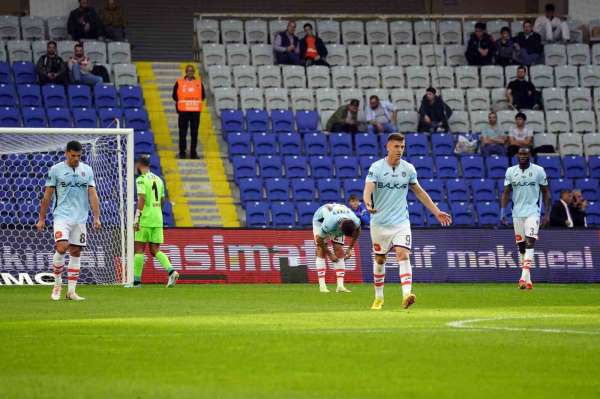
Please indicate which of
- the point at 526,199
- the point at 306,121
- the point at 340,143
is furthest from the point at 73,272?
the point at 306,121

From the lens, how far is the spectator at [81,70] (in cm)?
3362

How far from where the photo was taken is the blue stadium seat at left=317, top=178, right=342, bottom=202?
Answer: 32062 mm

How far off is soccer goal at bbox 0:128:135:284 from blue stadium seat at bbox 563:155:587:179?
12.6m

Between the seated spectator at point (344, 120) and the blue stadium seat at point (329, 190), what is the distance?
2439mm

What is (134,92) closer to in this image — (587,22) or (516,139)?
(516,139)

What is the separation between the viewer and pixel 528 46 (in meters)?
38.8

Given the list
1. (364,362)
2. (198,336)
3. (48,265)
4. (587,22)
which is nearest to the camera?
(364,362)

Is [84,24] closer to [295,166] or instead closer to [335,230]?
[295,166]

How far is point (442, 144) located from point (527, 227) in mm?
9726

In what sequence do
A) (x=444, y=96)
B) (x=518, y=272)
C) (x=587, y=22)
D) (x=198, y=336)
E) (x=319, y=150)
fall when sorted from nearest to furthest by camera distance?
1. (x=198, y=336)
2. (x=518, y=272)
3. (x=319, y=150)
4. (x=444, y=96)
5. (x=587, y=22)

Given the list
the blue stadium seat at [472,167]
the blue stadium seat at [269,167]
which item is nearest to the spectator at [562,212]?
the blue stadium seat at [472,167]

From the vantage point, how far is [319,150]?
3366 cm

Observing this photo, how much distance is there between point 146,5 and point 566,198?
15.9 meters

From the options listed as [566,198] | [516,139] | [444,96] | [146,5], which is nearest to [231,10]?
[146,5]
